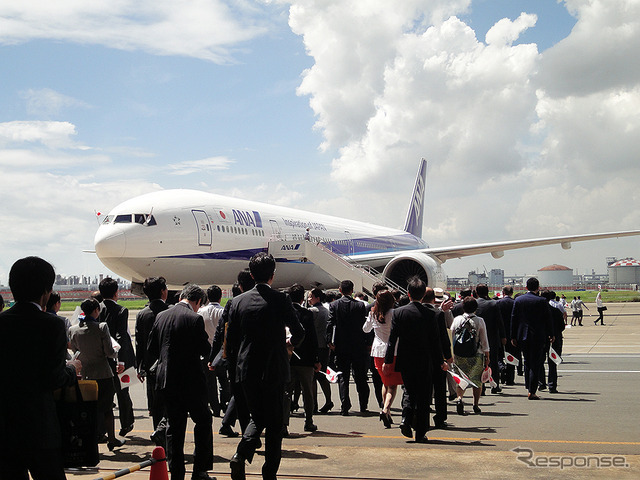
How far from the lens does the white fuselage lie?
17750 mm

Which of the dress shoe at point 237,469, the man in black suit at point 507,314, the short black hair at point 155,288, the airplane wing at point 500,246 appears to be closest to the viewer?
the dress shoe at point 237,469

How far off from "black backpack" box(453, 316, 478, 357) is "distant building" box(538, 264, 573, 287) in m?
178

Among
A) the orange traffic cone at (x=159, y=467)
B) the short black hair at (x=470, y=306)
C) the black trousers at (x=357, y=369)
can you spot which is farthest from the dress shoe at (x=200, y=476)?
the short black hair at (x=470, y=306)

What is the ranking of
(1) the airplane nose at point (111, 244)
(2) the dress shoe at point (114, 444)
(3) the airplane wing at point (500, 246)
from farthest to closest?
(3) the airplane wing at point (500, 246) → (1) the airplane nose at point (111, 244) → (2) the dress shoe at point (114, 444)

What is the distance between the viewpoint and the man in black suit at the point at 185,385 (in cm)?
546

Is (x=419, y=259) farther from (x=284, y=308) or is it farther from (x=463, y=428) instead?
(x=284, y=308)

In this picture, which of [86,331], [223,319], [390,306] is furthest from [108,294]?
[390,306]

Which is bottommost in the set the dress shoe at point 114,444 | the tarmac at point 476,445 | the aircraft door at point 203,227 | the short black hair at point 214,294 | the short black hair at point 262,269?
the tarmac at point 476,445

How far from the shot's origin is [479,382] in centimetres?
860

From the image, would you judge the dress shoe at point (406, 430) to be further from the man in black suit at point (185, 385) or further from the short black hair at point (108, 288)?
the short black hair at point (108, 288)

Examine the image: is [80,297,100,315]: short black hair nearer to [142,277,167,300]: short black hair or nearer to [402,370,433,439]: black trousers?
[142,277,167,300]: short black hair

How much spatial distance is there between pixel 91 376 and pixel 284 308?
247 centimetres

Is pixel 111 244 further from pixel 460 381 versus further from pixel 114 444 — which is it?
pixel 460 381

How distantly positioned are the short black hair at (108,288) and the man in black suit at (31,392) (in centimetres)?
370
